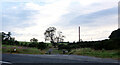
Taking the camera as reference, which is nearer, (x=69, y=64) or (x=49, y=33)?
(x=69, y=64)

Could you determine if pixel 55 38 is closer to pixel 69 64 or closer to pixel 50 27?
pixel 50 27

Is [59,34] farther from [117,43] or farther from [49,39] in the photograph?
[117,43]

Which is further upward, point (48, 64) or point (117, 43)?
point (117, 43)

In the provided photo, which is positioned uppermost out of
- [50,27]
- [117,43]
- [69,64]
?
[50,27]

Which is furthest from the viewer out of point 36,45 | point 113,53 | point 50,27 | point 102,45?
point 50,27

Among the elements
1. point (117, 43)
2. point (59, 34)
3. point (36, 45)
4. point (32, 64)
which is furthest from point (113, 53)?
point (59, 34)

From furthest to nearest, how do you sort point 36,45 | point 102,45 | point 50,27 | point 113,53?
point 50,27 → point 36,45 → point 102,45 → point 113,53

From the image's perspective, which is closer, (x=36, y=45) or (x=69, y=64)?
(x=69, y=64)

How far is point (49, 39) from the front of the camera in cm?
6906

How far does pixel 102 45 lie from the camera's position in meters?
20.7

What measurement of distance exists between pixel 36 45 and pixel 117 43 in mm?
23058

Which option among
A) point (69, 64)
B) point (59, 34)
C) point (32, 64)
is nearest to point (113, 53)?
point (69, 64)

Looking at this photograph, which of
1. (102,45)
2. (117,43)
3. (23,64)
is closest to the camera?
(23,64)

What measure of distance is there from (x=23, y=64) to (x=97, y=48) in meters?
13.5
